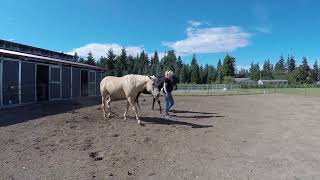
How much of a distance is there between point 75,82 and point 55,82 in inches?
130

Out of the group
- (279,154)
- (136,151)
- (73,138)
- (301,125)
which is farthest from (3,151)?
(301,125)

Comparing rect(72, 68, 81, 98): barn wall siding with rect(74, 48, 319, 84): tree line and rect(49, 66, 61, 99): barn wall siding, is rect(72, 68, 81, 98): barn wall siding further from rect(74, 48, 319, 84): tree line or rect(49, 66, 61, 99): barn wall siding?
rect(74, 48, 319, 84): tree line

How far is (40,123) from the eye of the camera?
11.8 metres

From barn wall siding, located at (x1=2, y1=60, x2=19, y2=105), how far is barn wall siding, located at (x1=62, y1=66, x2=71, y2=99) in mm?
5694

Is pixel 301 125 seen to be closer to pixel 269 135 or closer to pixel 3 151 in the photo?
pixel 269 135

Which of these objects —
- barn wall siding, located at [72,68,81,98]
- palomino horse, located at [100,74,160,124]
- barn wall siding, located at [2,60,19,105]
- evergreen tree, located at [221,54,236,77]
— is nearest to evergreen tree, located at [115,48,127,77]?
barn wall siding, located at [72,68,81,98]

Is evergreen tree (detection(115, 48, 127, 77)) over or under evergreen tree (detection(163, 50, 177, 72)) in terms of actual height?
under

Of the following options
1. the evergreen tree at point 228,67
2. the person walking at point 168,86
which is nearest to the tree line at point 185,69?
the evergreen tree at point 228,67

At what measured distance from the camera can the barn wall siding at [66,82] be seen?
80.5 feet

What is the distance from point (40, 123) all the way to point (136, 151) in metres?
5.00

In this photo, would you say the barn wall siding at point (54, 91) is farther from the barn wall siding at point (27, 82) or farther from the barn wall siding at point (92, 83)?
the barn wall siding at point (92, 83)

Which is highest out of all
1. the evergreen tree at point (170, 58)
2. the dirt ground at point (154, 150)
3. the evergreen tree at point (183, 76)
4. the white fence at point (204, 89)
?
the evergreen tree at point (170, 58)

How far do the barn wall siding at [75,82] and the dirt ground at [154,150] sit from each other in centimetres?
1353

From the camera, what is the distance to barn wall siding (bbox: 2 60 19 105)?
57.8ft
